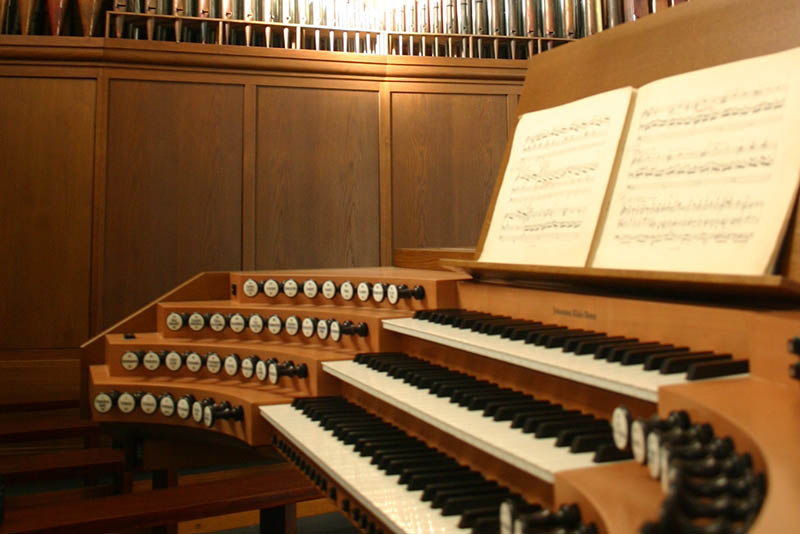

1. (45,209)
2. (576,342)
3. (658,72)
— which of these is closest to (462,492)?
(576,342)

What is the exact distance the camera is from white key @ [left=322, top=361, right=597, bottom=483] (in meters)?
1.05

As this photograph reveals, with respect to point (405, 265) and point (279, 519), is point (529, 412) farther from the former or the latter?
point (405, 265)

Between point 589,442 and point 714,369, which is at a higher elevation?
point 714,369

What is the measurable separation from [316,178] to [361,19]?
1011 millimetres

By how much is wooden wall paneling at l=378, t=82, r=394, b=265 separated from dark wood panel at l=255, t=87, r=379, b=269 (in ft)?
0.12

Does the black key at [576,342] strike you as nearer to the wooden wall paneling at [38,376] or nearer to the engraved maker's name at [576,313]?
the engraved maker's name at [576,313]

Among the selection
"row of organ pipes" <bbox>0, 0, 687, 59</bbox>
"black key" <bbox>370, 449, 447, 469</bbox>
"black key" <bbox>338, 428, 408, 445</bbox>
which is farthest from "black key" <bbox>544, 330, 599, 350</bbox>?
"row of organ pipes" <bbox>0, 0, 687, 59</bbox>

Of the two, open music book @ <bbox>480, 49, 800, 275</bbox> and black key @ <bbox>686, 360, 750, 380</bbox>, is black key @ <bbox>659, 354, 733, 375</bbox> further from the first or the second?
open music book @ <bbox>480, 49, 800, 275</bbox>

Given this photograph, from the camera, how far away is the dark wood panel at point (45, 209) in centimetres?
353

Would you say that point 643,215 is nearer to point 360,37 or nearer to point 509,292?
point 509,292

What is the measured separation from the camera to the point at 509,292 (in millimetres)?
1815

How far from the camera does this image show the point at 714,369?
1.03 m

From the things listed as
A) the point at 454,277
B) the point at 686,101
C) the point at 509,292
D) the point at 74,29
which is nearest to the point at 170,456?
the point at 454,277

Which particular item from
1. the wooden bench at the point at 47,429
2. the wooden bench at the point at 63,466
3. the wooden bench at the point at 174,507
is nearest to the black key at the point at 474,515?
the wooden bench at the point at 174,507
